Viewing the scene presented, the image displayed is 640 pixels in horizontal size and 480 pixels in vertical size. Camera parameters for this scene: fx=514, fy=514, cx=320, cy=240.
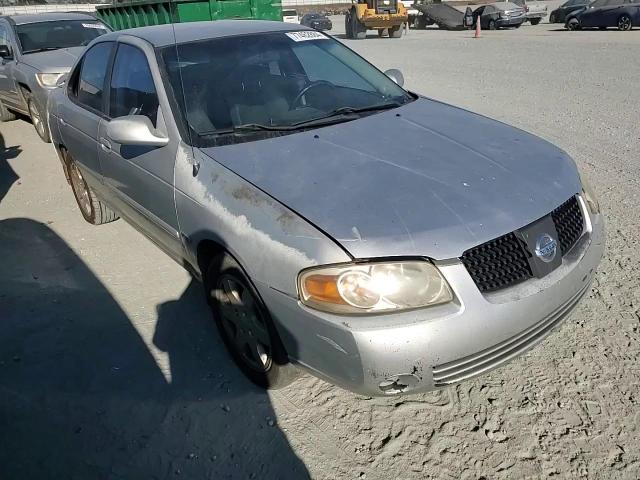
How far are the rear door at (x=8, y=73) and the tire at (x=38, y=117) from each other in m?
0.42

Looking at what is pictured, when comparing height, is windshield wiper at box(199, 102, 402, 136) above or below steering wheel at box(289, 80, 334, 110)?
below

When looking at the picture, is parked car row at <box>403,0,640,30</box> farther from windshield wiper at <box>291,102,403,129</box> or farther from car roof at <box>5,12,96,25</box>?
windshield wiper at <box>291,102,403,129</box>

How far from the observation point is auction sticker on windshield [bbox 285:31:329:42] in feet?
11.4

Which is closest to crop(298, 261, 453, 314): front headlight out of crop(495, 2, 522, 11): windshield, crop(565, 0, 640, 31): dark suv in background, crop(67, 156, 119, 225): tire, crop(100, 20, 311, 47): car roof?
crop(100, 20, 311, 47): car roof

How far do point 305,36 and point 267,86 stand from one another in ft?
2.51

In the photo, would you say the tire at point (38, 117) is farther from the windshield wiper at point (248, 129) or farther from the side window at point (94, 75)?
the windshield wiper at point (248, 129)

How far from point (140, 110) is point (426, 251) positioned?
6.77ft

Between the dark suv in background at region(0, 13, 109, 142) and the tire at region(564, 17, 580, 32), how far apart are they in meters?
19.5

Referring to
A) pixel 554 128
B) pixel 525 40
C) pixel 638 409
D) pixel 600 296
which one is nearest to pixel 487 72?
pixel 554 128

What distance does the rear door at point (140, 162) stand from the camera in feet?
9.31

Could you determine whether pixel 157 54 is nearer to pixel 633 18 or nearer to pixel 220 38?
pixel 220 38

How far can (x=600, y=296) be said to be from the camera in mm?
3014

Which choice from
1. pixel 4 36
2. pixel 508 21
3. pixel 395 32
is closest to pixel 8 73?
pixel 4 36

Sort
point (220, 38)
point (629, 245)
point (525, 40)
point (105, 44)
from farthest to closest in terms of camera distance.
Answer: point (525, 40) < point (105, 44) < point (629, 245) < point (220, 38)
